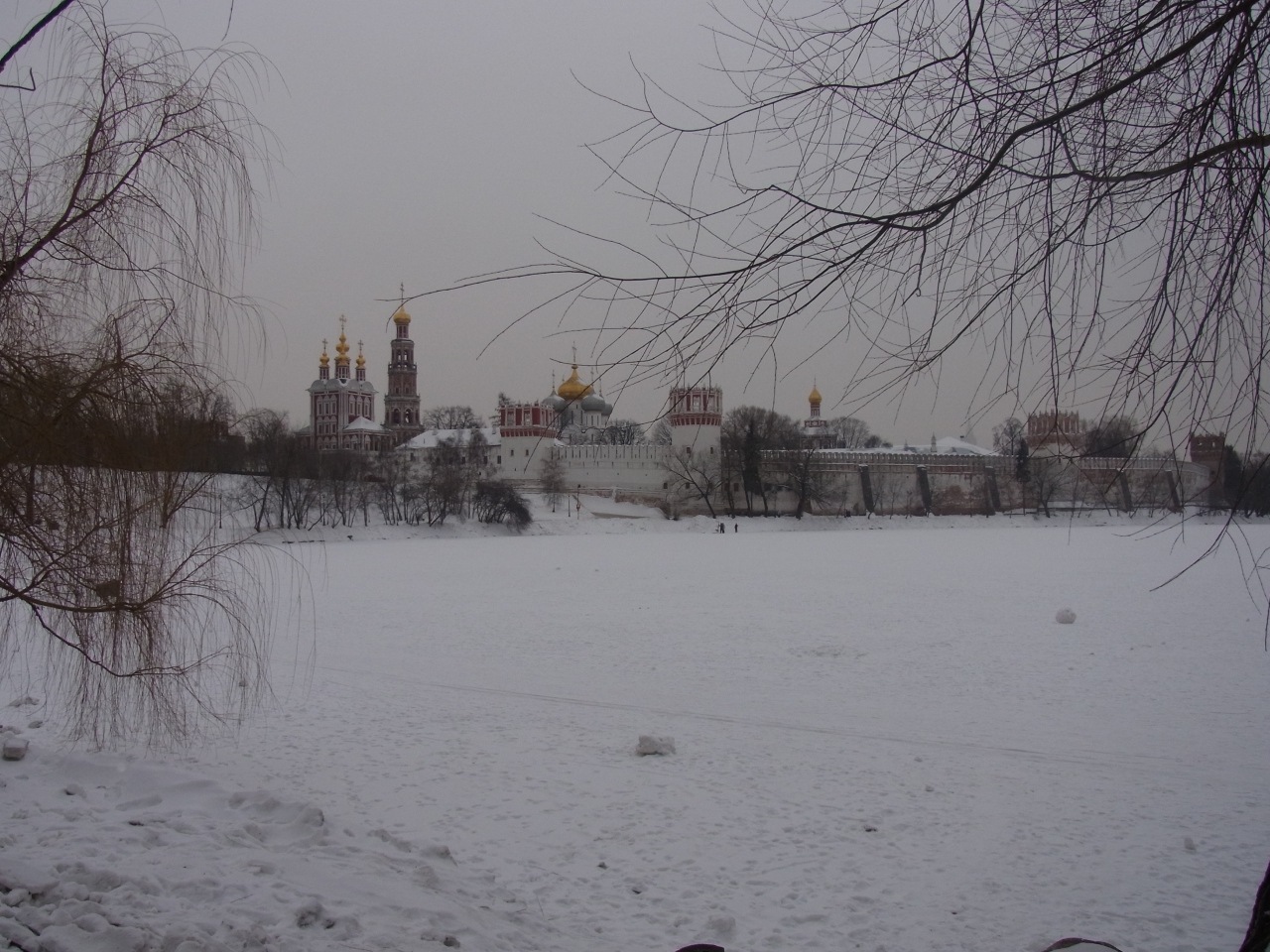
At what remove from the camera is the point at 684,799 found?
5.84 meters

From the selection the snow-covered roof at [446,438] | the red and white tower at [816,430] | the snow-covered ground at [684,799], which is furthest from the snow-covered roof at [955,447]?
the snow-covered ground at [684,799]

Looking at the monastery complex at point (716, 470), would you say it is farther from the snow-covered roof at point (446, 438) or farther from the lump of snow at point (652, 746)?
the lump of snow at point (652, 746)

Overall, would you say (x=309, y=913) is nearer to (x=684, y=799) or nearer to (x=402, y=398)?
(x=684, y=799)

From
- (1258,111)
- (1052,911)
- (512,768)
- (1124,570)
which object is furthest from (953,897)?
(1124,570)

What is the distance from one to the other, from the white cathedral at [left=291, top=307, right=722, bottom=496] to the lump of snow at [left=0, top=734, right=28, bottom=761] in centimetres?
3983

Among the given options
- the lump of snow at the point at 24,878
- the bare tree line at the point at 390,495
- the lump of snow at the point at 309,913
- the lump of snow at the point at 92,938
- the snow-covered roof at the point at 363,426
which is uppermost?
the snow-covered roof at the point at 363,426

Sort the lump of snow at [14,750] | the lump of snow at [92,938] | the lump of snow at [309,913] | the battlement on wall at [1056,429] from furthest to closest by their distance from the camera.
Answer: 1. the lump of snow at [14,750]
2. the lump of snow at [309,913]
3. the lump of snow at [92,938]
4. the battlement on wall at [1056,429]

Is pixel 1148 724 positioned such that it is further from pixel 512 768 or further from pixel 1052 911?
pixel 512 768

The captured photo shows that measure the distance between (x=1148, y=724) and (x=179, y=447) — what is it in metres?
7.89

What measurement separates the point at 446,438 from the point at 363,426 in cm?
934

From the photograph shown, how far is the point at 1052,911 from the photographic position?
4320mm

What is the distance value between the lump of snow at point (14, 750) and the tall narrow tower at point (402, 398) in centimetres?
7260

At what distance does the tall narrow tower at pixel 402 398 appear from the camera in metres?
76.3

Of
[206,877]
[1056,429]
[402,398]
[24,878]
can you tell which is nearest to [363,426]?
[402,398]
